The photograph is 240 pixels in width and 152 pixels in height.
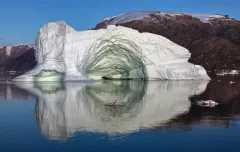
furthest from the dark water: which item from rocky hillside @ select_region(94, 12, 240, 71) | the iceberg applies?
rocky hillside @ select_region(94, 12, 240, 71)

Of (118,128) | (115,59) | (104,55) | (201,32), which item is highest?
(201,32)

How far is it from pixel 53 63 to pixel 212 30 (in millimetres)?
110888

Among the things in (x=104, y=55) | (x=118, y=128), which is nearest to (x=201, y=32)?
(x=104, y=55)

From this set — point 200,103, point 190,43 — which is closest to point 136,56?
point 200,103

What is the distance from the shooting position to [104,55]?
115 ft

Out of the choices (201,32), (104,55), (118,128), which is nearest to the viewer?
(118,128)

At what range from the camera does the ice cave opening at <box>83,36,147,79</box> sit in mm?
32688

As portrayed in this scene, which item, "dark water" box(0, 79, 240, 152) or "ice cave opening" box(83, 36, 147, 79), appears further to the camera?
"ice cave opening" box(83, 36, 147, 79)

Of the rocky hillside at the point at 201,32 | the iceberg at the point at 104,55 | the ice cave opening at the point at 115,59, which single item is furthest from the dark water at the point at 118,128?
the rocky hillside at the point at 201,32

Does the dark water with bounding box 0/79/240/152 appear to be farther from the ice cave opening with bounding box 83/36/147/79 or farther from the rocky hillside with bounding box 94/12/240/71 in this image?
the rocky hillside with bounding box 94/12/240/71

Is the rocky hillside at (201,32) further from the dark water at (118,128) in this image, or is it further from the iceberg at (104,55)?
the dark water at (118,128)

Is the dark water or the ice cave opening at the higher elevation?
the ice cave opening

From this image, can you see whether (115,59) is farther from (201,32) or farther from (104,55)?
(201,32)

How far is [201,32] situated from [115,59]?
310 ft
